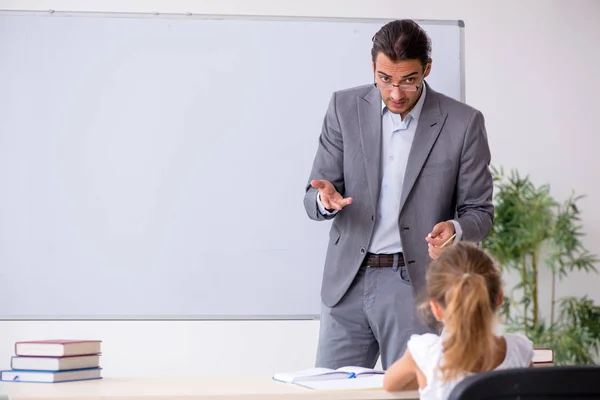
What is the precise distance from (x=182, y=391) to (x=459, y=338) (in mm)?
647

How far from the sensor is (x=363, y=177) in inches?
103

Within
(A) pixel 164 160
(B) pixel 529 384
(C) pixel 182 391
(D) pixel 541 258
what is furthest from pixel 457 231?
(D) pixel 541 258

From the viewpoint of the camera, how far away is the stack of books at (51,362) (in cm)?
213

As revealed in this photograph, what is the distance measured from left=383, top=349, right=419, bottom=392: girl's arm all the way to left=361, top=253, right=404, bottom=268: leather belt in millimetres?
669

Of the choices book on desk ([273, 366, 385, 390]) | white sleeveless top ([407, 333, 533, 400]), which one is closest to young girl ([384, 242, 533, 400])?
white sleeveless top ([407, 333, 533, 400])

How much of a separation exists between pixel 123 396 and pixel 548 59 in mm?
3345

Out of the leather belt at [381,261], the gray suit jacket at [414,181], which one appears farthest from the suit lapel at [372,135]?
the leather belt at [381,261]

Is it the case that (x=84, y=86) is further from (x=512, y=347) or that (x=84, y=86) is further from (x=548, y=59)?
(x=512, y=347)

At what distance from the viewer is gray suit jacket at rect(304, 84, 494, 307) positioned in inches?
100.0

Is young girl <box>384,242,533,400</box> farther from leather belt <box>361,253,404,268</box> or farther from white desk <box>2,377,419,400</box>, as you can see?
leather belt <box>361,253,404,268</box>

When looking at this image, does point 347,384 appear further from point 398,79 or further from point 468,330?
point 398,79

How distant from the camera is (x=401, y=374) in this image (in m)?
1.84

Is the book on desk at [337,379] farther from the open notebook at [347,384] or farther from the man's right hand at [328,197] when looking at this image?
the man's right hand at [328,197]

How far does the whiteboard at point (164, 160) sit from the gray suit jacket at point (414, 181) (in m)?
1.49
